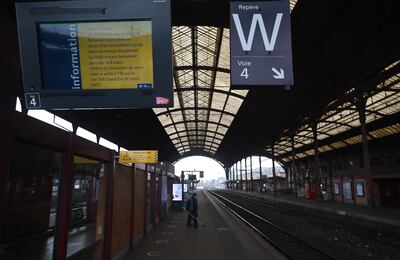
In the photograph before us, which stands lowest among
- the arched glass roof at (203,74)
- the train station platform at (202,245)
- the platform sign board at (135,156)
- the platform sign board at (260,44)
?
the train station platform at (202,245)

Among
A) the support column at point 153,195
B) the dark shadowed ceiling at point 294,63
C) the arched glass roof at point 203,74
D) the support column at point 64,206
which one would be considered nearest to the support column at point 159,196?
the support column at point 153,195

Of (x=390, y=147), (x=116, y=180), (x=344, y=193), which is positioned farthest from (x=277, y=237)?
(x=390, y=147)

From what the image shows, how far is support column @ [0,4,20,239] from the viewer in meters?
3.99

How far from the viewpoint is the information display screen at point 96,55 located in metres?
4.49

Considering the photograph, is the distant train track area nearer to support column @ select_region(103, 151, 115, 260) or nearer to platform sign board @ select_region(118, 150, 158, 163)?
platform sign board @ select_region(118, 150, 158, 163)

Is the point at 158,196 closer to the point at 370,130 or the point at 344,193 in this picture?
the point at 344,193

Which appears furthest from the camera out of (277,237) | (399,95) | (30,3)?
(399,95)

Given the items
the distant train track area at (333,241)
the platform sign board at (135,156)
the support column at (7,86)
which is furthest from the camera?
the distant train track area at (333,241)

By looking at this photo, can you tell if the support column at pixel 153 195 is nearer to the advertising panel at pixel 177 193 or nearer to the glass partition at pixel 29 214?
the glass partition at pixel 29 214

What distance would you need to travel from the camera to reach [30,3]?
4.55 meters

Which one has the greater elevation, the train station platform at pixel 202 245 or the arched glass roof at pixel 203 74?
the arched glass roof at pixel 203 74

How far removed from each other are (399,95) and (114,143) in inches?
1214

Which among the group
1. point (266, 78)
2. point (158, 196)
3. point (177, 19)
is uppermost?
point (177, 19)

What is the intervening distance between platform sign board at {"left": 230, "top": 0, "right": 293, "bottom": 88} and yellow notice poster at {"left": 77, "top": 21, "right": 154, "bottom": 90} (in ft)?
4.21
